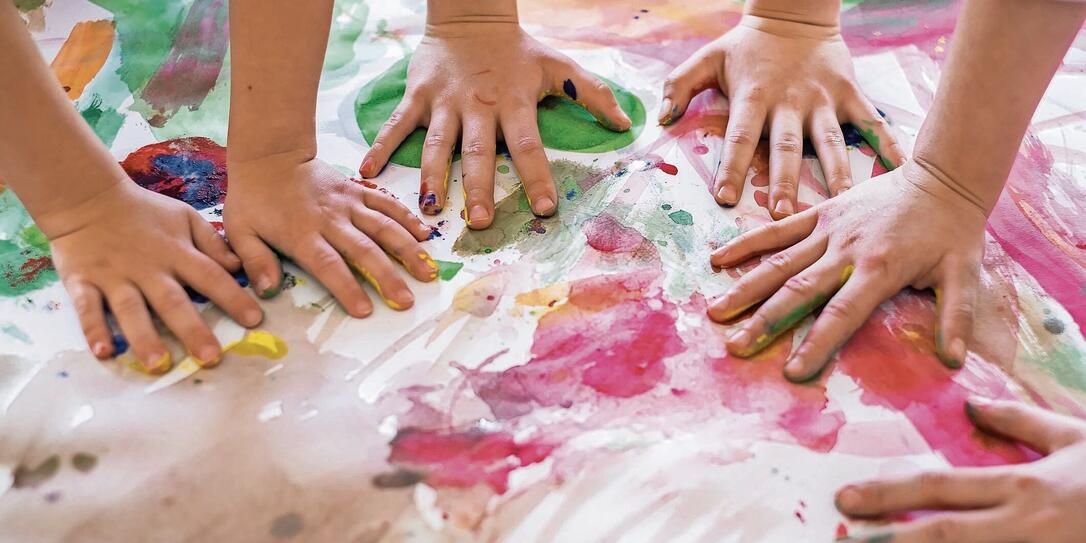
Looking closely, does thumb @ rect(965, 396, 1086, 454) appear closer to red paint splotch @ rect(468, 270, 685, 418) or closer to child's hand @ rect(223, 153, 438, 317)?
red paint splotch @ rect(468, 270, 685, 418)

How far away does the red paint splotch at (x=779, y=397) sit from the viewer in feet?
2.11

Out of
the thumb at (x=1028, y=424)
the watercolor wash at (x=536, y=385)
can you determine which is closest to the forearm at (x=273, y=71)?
the watercolor wash at (x=536, y=385)

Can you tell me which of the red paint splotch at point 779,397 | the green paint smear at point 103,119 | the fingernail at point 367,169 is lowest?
the red paint splotch at point 779,397

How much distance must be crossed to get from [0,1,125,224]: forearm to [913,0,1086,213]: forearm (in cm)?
78

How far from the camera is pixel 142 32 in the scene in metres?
1.08

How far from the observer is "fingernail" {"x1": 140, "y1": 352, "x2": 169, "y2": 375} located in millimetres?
678

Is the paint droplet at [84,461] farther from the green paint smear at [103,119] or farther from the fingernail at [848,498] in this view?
the fingernail at [848,498]

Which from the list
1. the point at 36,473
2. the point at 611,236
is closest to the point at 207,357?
the point at 36,473

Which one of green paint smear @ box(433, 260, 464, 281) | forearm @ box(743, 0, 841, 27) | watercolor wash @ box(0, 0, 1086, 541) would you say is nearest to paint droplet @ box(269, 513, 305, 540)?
watercolor wash @ box(0, 0, 1086, 541)

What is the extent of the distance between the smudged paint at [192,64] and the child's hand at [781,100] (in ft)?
1.92

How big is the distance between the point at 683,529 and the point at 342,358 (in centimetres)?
32

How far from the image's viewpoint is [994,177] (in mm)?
724

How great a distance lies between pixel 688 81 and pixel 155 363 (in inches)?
26.6

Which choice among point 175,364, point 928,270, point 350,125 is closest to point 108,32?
point 350,125
